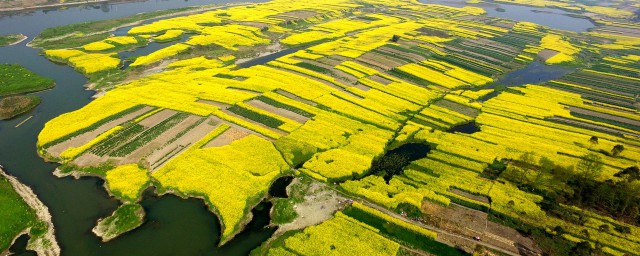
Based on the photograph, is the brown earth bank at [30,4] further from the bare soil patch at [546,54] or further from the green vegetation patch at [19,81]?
→ the bare soil patch at [546,54]

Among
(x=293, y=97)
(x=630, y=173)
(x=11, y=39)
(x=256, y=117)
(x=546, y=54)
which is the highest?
(x=11, y=39)

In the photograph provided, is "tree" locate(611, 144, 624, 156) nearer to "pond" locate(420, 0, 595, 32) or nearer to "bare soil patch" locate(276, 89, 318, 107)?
"bare soil patch" locate(276, 89, 318, 107)

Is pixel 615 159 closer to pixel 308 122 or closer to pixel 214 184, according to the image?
pixel 308 122

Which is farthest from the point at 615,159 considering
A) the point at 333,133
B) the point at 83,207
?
the point at 83,207

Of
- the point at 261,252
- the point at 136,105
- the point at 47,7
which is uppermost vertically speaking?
the point at 47,7

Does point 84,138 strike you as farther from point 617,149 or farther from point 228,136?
point 617,149

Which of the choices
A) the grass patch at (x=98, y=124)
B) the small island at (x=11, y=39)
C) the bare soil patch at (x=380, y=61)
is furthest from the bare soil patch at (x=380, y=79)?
the small island at (x=11, y=39)

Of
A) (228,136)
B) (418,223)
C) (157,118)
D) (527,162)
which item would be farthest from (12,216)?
(527,162)

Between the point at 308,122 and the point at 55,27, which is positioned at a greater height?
the point at 55,27
